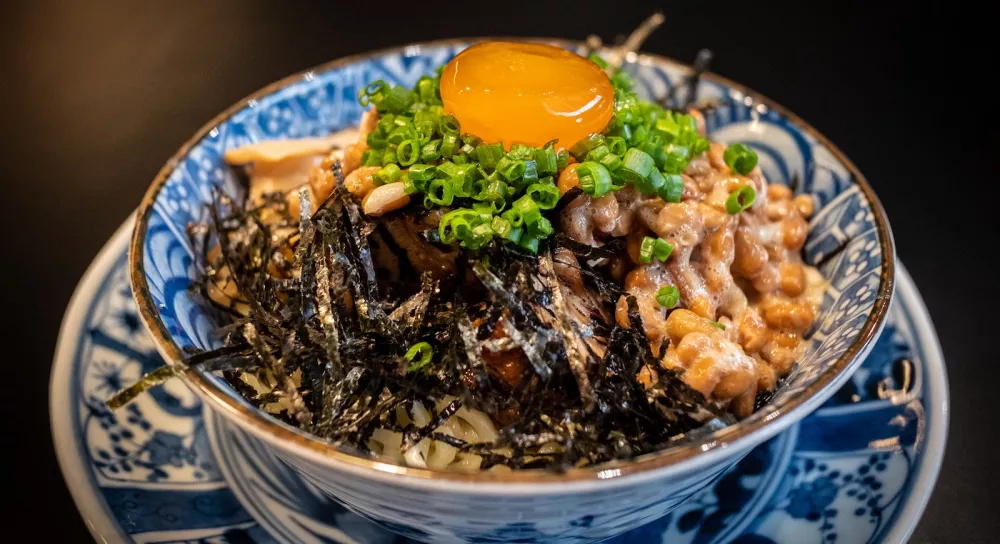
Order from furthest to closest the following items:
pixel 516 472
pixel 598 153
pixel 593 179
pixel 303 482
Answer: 1. pixel 303 482
2. pixel 598 153
3. pixel 593 179
4. pixel 516 472

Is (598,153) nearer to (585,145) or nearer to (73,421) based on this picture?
(585,145)

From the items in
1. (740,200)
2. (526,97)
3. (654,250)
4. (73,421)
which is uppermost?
(526,97)

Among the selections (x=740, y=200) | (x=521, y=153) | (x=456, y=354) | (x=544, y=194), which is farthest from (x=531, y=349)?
(x=740, y=200)

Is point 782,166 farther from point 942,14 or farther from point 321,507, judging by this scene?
point 942,14

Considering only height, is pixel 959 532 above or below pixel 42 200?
below

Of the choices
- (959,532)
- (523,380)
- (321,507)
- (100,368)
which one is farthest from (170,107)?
(959,532)

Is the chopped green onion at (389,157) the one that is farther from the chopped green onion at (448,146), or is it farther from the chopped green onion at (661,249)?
the chopped green onion at (661,249)

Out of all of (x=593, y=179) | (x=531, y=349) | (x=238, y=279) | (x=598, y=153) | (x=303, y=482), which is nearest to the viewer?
(x=531, y=349)
